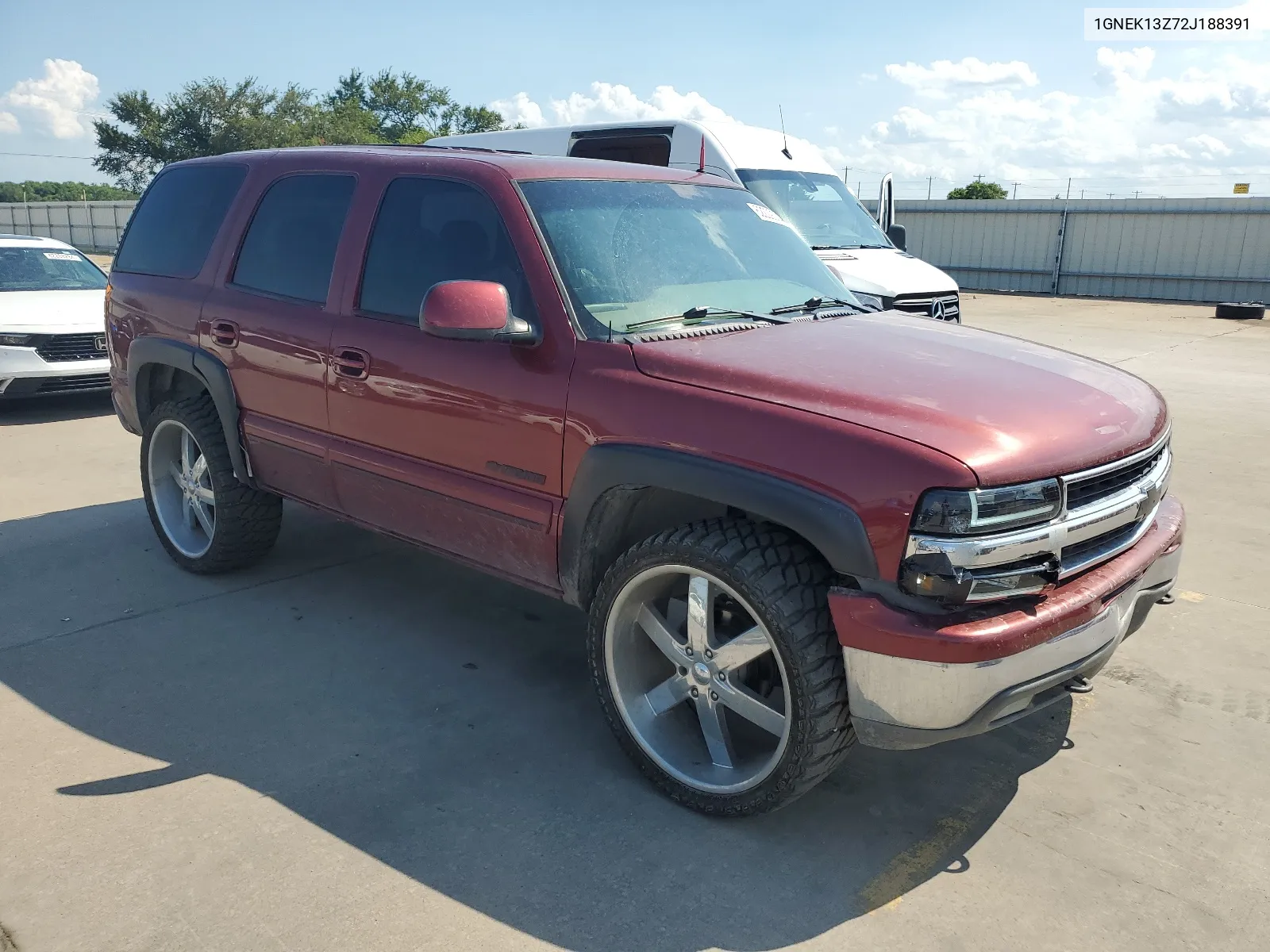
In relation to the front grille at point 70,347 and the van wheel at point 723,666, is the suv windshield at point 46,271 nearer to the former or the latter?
the front grille at point 70,347

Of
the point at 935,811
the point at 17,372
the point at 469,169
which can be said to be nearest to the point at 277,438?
the point at 469,169

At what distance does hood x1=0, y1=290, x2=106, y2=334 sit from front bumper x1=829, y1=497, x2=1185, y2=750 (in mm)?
7953

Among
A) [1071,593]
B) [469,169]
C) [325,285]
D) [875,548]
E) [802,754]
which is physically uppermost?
[469,169]

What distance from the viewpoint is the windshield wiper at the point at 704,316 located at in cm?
328

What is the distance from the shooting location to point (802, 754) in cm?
274

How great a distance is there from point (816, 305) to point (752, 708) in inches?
63.9

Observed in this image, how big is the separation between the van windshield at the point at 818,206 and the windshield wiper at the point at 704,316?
6148 mm

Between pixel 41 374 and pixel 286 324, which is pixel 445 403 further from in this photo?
pixel 41 374

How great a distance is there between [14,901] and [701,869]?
1.82m

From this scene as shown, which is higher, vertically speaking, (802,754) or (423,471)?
(423,471)

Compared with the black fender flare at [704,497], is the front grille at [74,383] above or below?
below

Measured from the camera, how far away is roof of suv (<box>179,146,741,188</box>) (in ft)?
11.9

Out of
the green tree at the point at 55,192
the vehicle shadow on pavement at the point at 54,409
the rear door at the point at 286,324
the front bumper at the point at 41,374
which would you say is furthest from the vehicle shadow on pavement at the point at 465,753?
the green tree at the point at 55,192

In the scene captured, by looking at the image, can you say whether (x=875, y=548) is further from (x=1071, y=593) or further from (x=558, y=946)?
(x=558, y=946)
